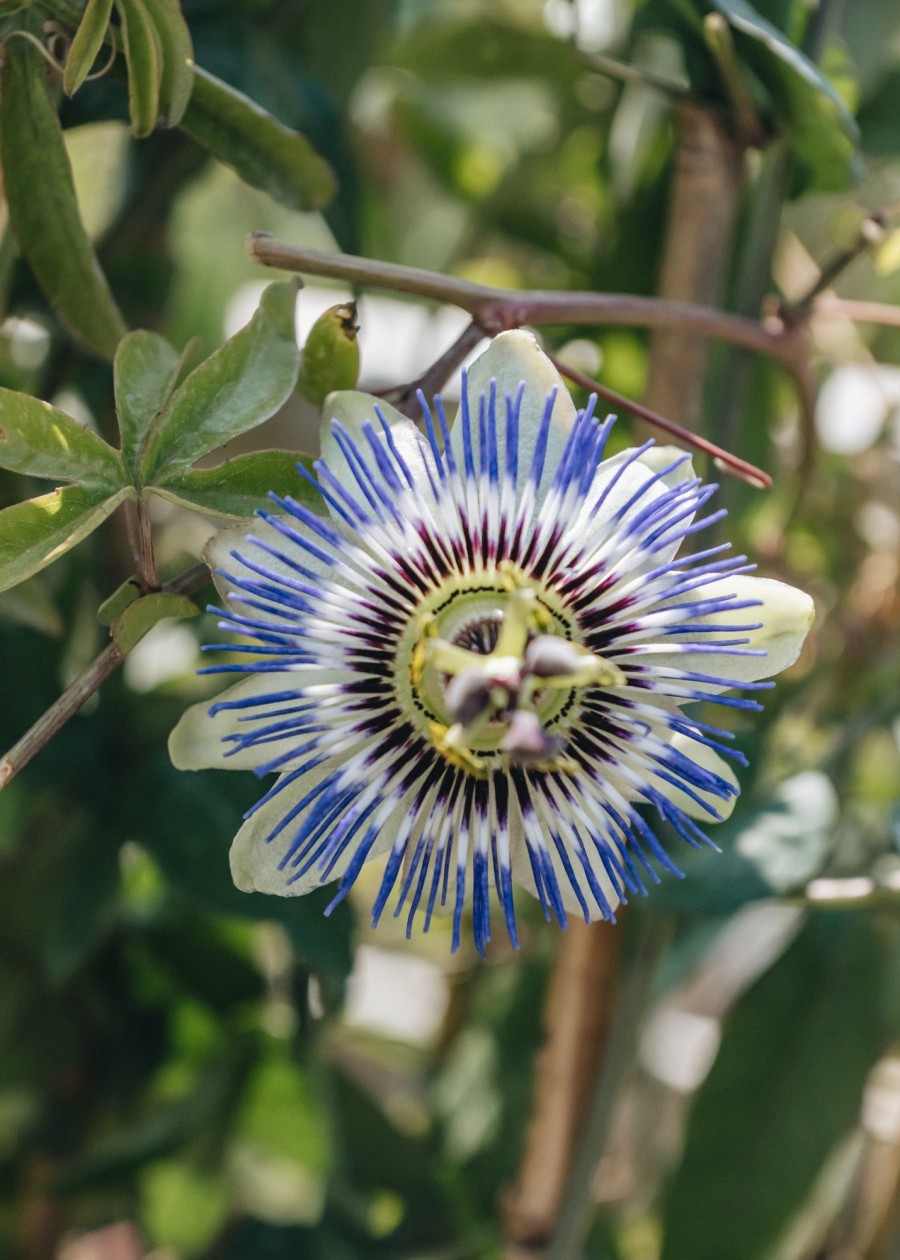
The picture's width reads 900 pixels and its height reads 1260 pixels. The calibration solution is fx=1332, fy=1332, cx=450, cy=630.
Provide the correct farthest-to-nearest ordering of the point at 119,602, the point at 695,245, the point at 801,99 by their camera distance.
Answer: the point at 695,245 < the point at 801,99 < the point at 119,602

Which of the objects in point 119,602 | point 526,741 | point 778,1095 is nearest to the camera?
point 526,741

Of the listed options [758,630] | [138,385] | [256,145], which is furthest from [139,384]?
[758,630]

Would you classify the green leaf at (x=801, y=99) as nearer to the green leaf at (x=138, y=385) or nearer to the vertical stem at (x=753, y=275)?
the vertical stem at (x=753, y=275)

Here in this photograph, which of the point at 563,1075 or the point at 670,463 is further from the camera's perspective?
the point at 563,1075

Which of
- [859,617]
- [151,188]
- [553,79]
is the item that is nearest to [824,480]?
[859,617]

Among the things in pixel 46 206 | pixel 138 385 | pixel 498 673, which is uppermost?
pixel 46 206

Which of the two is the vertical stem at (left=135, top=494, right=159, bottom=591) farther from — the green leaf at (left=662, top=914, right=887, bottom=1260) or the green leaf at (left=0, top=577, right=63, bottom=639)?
the green leaf at (left=662, top=914, right=887, bottom=1260)

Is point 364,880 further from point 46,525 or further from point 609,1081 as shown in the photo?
point 46,525
